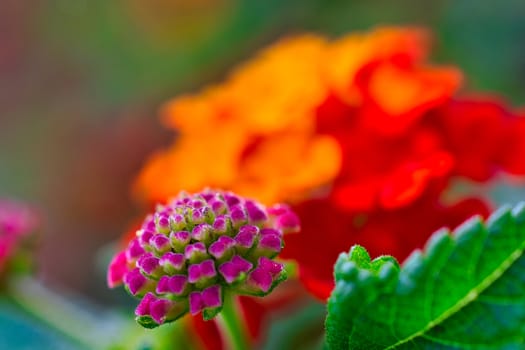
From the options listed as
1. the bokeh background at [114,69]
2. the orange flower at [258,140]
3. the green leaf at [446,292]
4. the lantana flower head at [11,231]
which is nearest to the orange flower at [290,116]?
the orange flower at [258,140]

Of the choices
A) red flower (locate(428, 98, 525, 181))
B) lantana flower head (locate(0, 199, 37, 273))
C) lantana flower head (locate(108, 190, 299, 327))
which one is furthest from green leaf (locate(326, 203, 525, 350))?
lantana flower head (locate(0, 199, 37, 273))

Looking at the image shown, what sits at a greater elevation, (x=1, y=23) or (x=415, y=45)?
(x=1, y=23)

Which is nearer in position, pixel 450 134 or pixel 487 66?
pixel 450 134

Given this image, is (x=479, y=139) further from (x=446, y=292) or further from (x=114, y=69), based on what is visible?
(x=114, y=69)

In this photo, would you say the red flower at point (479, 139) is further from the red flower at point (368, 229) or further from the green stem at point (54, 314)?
the green stem at point (54, 314)

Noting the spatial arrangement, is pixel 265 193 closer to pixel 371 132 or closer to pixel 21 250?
pixel 371 132

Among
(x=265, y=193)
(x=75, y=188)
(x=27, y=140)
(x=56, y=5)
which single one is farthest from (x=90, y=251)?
(x=265, y=193)

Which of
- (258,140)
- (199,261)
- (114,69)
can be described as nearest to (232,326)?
(199,261)
